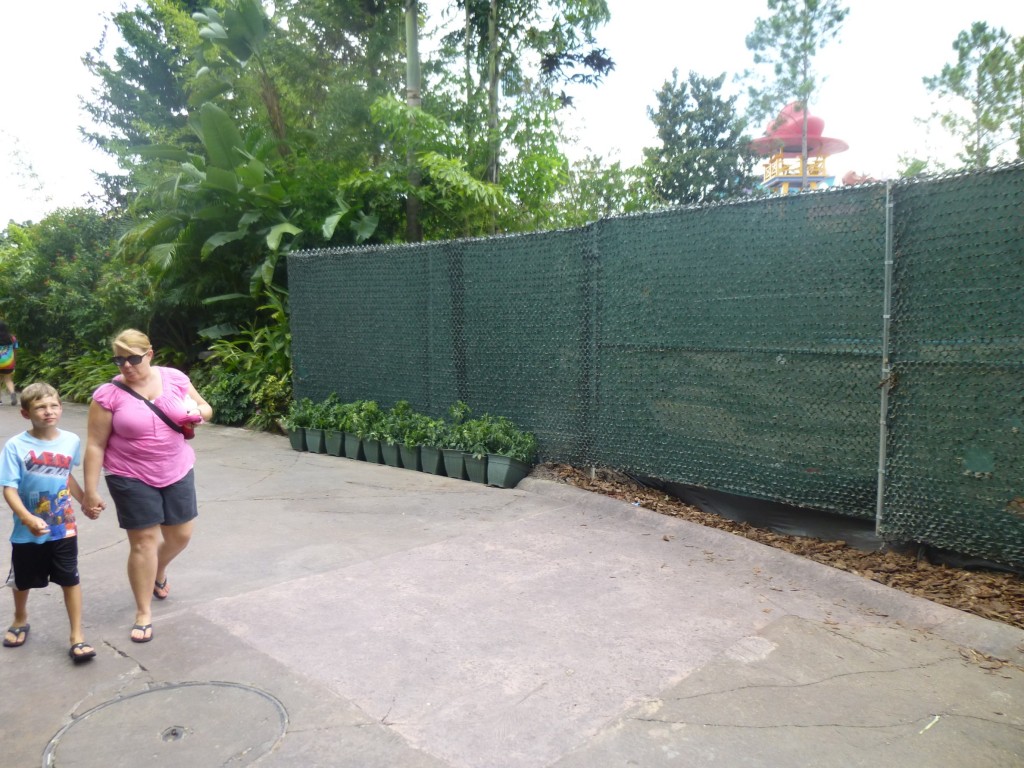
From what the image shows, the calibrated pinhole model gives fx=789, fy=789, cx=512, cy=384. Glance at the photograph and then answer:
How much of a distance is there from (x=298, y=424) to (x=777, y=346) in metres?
5.79

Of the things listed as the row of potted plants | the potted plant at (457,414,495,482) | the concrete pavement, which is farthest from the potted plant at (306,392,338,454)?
the concrete pavement

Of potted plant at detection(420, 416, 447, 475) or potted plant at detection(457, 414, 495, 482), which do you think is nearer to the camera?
potted plant at detection(457, 414, 495, 482)

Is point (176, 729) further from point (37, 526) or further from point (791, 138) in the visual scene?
point (791, 138)

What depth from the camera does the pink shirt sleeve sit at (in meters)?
4.00

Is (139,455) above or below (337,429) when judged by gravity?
above

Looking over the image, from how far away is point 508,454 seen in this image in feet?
23.1

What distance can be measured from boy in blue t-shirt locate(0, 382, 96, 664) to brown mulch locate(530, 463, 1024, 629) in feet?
12.8

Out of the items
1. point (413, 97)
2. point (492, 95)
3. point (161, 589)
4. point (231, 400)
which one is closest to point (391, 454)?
point (161, 589)

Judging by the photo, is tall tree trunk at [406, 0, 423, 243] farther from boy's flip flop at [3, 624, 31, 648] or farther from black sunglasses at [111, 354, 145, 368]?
boy's flip flop at [3, 624, 31, 648]

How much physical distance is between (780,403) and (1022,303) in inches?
60.9

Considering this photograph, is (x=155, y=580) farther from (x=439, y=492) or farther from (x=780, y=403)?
(x=780, y=403)

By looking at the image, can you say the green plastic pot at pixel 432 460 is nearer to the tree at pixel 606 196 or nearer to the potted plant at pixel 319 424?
the potted plant at pixel 319 424

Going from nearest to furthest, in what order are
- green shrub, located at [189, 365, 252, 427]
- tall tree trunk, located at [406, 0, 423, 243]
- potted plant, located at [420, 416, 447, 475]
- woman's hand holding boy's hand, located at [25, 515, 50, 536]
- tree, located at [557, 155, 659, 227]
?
woman's hand holding boy's hand, located at [25, 515, 50, 536], potted plant, located at [420, 416, 447, 475], green shrub, located at [189, 365, 252, 427], tall tree trunk, located at [406, 0, 423, 243], tree, located at [557, 155, 659, 227]

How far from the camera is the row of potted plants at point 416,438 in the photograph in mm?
7141
